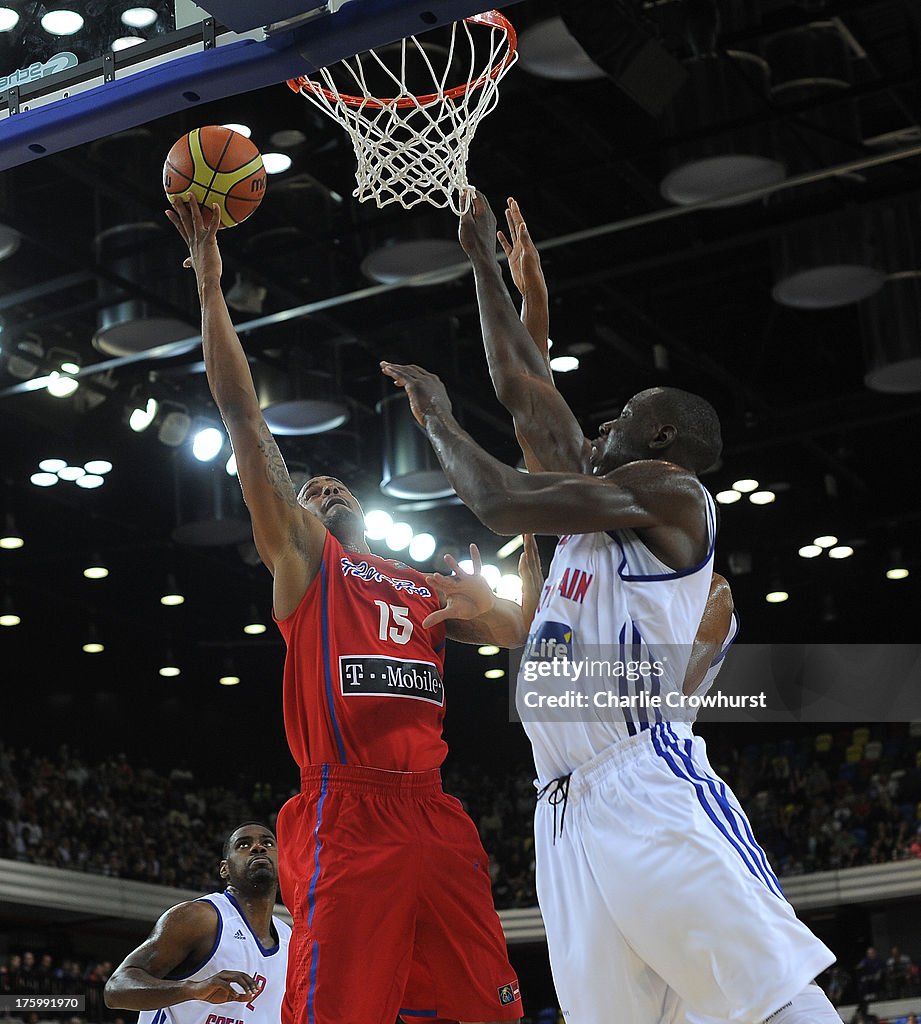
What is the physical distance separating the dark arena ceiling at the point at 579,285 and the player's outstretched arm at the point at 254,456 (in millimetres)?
992

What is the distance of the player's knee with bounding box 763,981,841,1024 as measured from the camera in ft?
9.82

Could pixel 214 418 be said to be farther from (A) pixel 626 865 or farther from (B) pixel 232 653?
(A) pixel 626 865

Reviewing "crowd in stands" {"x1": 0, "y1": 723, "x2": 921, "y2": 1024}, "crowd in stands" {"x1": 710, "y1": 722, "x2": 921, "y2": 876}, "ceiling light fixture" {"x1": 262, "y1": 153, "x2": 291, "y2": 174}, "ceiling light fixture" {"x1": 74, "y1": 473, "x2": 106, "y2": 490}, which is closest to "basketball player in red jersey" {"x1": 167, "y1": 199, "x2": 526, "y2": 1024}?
"ceiling light fixture" {"x1": 262, "y1": 153, "x2": 291, "y2": 174}

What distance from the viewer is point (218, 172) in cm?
495

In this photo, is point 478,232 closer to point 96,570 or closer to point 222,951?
point 222,951

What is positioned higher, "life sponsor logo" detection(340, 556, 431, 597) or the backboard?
the backboard

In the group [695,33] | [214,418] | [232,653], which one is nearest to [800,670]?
[232,653]

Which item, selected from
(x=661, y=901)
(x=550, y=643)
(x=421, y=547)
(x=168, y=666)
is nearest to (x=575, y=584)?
(x=550, y=643)

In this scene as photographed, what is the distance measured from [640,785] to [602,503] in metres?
0.72

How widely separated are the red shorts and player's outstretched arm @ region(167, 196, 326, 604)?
722 millimetres

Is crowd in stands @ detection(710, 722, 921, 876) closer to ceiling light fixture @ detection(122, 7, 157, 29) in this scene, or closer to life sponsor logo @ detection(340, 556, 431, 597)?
life sponsor logo @ detection(340, 556, 431, 597)

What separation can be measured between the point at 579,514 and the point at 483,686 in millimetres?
20353

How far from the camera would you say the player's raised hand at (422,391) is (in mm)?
4023

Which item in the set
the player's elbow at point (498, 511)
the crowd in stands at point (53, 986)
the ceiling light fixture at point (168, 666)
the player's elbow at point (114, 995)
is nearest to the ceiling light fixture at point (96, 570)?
the ceiling light fixture at point (168, 666)
